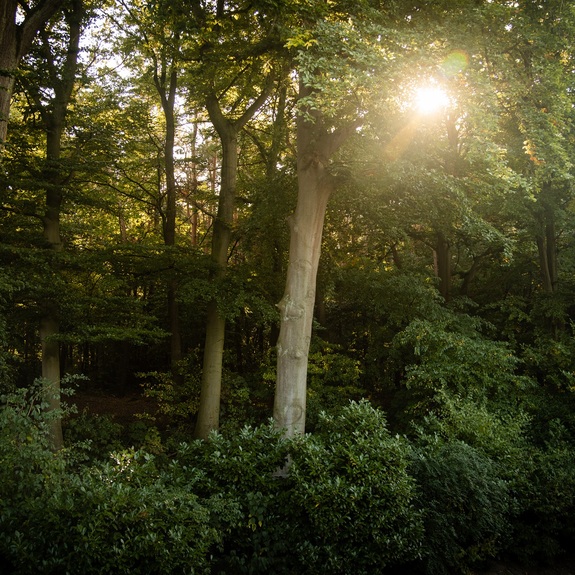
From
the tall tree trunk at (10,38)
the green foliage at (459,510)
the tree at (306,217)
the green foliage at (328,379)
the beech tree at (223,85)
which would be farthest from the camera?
the green foliage at (328,379)

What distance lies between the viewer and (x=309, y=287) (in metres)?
9.31

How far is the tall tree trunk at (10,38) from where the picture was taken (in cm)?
682

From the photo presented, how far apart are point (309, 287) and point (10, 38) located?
6.01m

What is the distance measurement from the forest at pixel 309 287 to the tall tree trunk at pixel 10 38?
34 millimetres

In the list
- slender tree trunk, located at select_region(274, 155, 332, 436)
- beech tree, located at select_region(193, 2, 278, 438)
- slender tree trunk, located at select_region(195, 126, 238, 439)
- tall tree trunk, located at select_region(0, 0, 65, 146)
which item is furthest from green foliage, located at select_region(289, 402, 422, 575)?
tall tree trunk, located at select_region(0, 0, 65, 146)

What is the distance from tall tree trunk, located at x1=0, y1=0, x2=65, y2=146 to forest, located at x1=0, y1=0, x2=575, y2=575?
1.3 inches

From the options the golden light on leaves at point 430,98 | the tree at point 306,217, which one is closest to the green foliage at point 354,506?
the tree at point 306,217

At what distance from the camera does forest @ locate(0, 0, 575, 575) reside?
538cm

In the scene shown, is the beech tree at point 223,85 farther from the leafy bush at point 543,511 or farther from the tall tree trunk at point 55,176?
the leafy bush at point 543,511

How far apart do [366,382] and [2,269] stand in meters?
9.71

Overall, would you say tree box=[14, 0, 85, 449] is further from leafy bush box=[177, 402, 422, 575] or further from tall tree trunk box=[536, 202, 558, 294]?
tall tree trunk box=[536, 202, 558, 294]

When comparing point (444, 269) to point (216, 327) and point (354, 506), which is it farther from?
point (354, 506)

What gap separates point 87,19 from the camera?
35.1 ft

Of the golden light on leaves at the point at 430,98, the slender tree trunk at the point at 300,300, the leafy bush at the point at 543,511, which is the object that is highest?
the golden light on leaves at the point at 430,98
